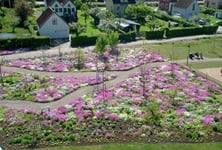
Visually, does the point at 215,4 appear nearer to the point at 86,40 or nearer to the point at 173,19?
the point at 173,19

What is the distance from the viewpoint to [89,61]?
152 feet

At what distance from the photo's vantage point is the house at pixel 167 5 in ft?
269

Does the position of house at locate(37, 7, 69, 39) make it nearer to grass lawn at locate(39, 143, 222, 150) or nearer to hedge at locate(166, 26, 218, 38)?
hedge at locate(166, 26, 218, 38)

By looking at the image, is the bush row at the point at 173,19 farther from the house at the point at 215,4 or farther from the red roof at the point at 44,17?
the red roof at the point at 44,17

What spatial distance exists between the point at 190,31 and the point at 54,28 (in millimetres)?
26254

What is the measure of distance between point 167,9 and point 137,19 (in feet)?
48.9

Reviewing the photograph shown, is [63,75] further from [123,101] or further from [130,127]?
[130,127]

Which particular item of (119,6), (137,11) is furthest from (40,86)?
(119,6)

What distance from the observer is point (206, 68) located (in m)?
46.2

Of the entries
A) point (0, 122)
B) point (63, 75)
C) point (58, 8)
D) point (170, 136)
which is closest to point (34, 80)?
point (63, 75)

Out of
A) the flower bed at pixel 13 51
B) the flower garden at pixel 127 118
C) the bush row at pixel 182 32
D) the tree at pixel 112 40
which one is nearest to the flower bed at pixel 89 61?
the tree at pixel 112 40

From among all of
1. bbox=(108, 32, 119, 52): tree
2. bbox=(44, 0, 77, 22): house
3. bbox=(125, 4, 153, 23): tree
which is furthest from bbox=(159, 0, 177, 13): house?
bbox=(108, 32, 119, 52): tree

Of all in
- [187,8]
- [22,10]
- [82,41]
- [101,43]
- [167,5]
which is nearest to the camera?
[101,43]

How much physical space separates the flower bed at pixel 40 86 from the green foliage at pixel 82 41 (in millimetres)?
14853
